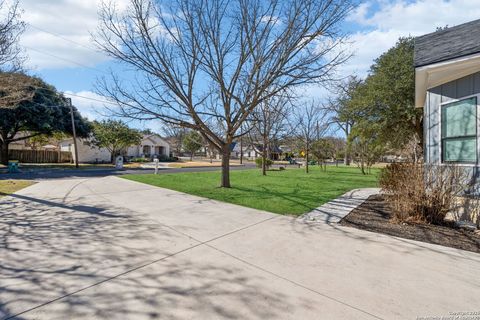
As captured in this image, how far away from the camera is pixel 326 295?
8.52 ft

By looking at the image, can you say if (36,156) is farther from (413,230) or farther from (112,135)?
(413,230)

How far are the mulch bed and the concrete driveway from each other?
1.41ft

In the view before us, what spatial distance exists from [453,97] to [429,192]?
2.32 meters

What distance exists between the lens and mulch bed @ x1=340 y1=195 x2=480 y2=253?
423cm

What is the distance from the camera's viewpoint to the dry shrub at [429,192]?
500cm

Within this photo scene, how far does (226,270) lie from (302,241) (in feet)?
5.60

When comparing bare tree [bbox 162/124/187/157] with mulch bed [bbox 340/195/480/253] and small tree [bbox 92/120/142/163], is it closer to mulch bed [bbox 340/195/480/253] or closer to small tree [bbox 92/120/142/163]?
small tree [bbox 92/120/142/163]

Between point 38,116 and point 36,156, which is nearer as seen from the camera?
point 38,116

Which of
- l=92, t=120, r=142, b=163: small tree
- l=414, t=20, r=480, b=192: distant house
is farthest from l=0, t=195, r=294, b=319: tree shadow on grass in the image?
l=92, t=120, r=142, b=163: small tree

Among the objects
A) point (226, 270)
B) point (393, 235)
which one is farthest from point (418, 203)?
point (226, 270)

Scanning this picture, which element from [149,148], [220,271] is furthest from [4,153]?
[220,271]

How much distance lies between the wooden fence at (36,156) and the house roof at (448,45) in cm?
3712

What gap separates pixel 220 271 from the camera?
3064 millimetres

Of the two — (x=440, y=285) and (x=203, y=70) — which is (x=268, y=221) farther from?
(x=203, y=70)
